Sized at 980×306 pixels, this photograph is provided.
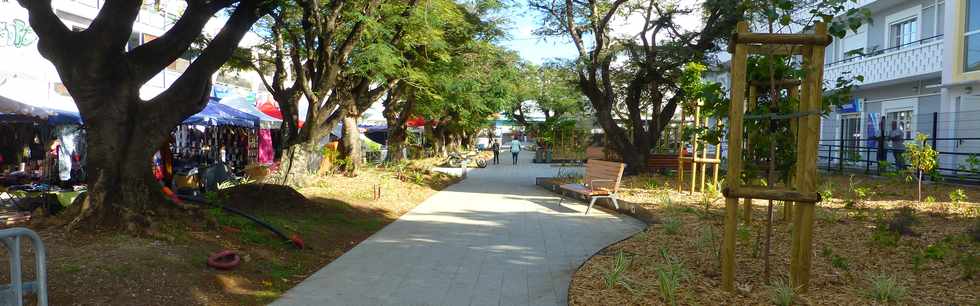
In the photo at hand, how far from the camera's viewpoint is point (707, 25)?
17.2 metres

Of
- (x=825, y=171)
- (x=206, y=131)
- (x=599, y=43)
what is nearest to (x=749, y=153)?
(x=599, y=43)

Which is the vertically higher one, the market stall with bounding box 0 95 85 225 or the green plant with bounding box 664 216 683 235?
the market stall with bounding box 0 95 85 225

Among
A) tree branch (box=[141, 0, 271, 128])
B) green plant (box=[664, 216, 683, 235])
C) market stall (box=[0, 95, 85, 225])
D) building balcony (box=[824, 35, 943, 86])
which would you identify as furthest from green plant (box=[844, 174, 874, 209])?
market stall (box=[0, 95, 85, 225])

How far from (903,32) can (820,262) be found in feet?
61.4

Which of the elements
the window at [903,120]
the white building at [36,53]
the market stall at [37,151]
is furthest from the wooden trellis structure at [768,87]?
the window at [903,120]

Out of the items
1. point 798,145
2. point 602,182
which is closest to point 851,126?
point 602,182

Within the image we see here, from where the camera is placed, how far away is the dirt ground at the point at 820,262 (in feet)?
17.1

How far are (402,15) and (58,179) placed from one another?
7.27 metres

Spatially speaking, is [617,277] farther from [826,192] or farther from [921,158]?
[921,158]

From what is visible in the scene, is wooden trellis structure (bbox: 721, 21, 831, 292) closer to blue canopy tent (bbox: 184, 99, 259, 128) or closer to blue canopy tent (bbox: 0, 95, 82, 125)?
blue canopy tent (bbox: 0, 95, 82, 125)

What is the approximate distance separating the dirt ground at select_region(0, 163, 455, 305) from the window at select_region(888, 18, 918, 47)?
18.4 metres

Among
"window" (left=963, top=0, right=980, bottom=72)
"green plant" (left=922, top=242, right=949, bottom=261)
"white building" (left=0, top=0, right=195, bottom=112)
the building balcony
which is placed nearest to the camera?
"green plant" (left=922, top=242, right=949, bottom=261)

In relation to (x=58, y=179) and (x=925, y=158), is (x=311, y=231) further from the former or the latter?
(x=925, y=158)

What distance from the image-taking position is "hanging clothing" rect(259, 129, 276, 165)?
2167cm
